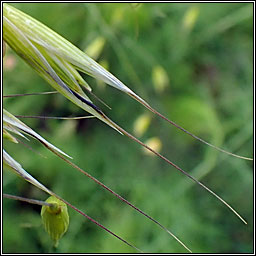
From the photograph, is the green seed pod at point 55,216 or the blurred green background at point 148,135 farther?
Result: the blurred green background at point 148,135

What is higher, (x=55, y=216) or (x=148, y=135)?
(x=148, y=135)

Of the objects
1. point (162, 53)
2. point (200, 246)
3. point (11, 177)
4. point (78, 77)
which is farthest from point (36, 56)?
point (162, 53)

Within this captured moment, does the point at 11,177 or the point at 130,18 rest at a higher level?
the point at 130,18

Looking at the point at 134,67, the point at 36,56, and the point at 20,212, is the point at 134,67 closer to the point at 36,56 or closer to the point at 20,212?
the point at 20,212

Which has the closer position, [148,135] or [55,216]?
[55,216]
